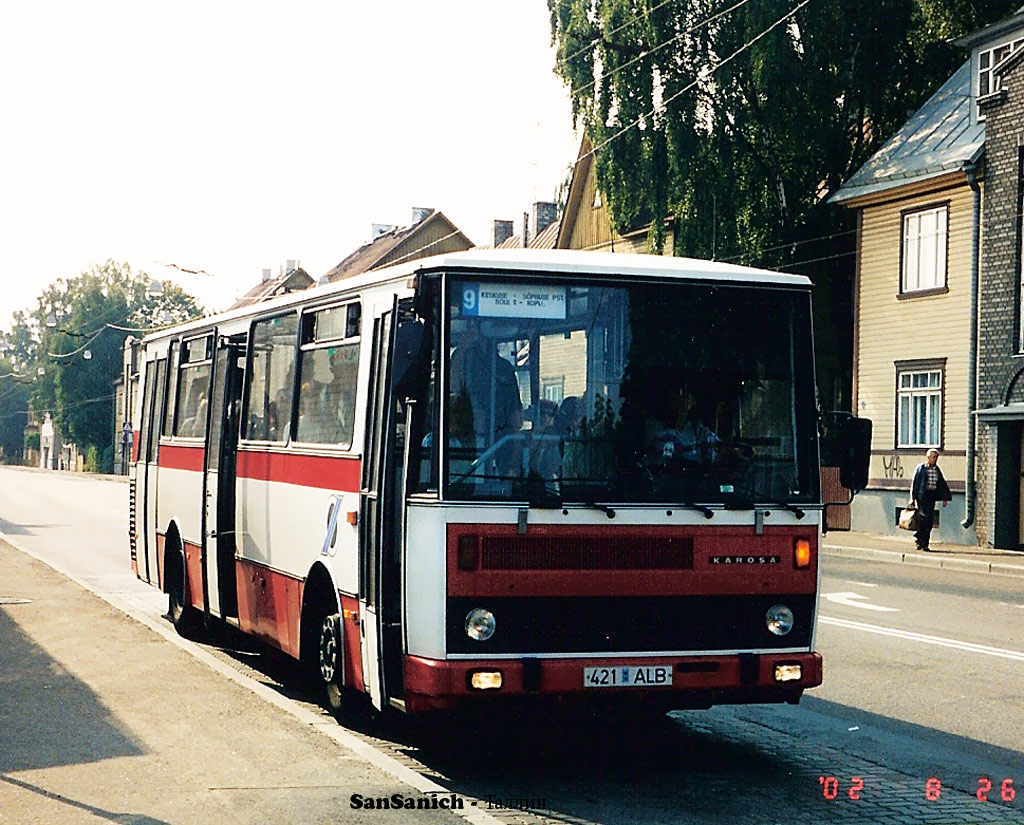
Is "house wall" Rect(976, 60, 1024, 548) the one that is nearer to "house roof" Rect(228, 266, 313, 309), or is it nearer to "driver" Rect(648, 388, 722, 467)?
"driver" Rect(648, 388, 722, 467)

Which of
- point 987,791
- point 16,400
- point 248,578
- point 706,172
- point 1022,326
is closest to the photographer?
point 987,791

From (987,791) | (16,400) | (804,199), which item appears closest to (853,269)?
(804,199)

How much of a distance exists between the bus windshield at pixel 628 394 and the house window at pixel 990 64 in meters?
23.7

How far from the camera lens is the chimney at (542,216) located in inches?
2771

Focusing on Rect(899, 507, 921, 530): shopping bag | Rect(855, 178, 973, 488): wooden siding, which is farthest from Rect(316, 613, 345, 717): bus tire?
Rect(855, 178, 973, 488): wooden siding

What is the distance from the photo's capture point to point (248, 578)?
11.7m

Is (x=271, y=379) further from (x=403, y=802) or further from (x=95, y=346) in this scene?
(x=95, y=346)

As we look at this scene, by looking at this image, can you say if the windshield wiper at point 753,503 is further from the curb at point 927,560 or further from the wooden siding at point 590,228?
the wooden siding at point 590,228

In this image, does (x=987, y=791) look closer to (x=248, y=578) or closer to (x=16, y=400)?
(x=248, y=578)

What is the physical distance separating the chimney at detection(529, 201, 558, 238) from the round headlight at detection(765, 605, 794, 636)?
62.5 m

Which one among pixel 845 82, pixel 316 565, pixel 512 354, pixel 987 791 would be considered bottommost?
pixel 987 791

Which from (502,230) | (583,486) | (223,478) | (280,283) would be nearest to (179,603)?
(223,478)

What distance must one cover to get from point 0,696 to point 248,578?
2.10 metres
